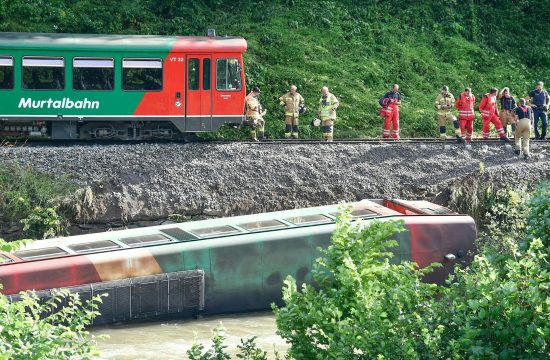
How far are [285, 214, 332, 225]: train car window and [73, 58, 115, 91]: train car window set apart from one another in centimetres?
737

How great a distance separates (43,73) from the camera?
23844 millimetres

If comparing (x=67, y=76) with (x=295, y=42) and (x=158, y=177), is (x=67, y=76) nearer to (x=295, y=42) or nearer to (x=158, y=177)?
(x=158, y=177)

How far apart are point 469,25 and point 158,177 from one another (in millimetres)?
17199

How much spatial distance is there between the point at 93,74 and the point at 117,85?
63 cm

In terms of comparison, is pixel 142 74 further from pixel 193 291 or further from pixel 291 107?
pixel 193 291

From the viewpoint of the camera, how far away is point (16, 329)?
8633 mm

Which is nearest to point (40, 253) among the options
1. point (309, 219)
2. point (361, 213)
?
point (309, 219)

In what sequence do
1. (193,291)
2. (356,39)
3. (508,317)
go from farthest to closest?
(356,39) < (193,291) < (508,317)

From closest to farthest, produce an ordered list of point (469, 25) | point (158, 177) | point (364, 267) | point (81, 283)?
point (364, 267), point (81, 283), point (158, 177), point (469, 25)

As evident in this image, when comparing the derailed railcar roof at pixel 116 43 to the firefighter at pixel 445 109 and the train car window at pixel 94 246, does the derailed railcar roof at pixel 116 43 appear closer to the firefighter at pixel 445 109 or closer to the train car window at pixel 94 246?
the firefighter at pixel 445 109

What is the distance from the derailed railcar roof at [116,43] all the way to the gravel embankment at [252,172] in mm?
2480

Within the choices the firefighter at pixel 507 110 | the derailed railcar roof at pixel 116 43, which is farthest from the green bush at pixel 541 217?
the firefighter at pixel 507 110

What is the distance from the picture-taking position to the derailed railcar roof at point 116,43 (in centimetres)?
2361

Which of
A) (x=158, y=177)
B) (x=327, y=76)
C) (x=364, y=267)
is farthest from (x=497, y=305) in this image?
(x=327, y=76)
